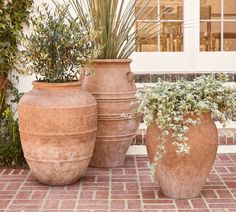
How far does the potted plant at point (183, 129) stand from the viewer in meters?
3.77

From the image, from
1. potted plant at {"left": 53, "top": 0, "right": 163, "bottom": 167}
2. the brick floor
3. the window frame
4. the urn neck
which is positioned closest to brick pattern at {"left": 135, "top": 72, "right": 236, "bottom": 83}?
the window frame

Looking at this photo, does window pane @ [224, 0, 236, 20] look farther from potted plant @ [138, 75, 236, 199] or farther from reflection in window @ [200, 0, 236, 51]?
potted plant @ [138, 75, 236, 199]

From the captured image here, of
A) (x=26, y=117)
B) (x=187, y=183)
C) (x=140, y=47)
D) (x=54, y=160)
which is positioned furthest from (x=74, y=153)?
(x=140, y=47)

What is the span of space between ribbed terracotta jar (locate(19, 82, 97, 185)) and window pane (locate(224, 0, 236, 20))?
2.71 m

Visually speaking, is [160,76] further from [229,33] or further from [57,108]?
[57,108]

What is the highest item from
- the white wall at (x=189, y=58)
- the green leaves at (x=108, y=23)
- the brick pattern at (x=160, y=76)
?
the green leaves at (x=108, y=23)

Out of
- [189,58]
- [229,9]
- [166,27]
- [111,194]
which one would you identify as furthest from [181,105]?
[229,9]

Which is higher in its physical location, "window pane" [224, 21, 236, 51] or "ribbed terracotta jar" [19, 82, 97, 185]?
"window pane" [224, 21, 236, 51]

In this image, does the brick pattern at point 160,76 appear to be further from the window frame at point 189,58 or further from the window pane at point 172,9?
the window pane at point 172,9

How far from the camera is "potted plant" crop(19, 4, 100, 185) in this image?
4.21m

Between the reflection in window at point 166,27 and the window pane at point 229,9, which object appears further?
the window pane at point 229,9

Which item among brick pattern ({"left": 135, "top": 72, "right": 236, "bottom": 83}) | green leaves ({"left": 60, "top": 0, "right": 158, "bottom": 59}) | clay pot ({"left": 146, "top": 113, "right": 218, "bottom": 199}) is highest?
green leaves ({"left": 60, "top": 0, "right": 158, "bottom": 59})

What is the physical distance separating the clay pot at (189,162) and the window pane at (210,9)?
2771 mm

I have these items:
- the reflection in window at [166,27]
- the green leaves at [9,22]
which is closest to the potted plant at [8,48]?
the green leaves at [9,22]
